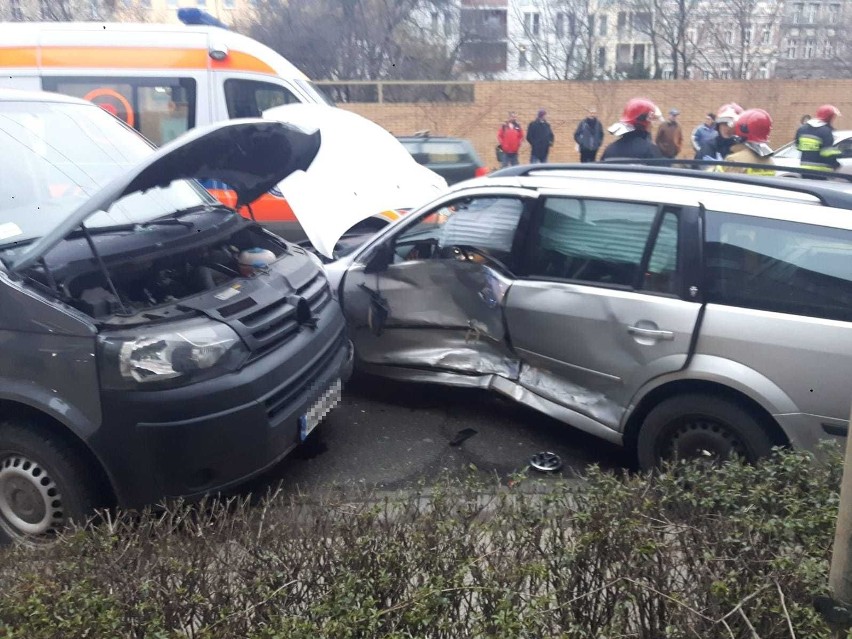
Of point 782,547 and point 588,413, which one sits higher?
point 782,547

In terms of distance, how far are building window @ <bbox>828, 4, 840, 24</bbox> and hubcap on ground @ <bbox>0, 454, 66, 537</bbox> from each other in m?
36.9

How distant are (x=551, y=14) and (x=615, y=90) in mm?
9133

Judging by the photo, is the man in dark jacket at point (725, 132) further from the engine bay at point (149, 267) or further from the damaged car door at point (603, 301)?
the engine bay at point (149, 267)

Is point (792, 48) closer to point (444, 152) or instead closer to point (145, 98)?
point (444, 152)

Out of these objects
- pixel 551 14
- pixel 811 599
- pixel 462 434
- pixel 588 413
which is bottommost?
pixel 462 434

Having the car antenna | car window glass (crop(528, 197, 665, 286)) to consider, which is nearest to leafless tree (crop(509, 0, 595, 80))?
car window glass (crop(528, 197, 665, 286))

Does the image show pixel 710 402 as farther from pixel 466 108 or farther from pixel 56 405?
pixel 466 108

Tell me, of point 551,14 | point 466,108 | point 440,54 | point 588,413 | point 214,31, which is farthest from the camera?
point 551,14

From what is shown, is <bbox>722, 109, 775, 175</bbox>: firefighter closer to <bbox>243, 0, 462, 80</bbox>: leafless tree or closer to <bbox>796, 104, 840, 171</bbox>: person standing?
<bbox>796, 104, 840, 171</bbox>: person standing

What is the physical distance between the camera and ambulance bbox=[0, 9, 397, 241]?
24.6 ft

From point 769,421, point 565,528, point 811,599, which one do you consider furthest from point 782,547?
point 769,421

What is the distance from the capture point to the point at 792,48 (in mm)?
33938

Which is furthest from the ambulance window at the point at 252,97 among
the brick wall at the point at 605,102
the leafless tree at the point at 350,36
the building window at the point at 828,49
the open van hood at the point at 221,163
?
the building window at the point at 828,49

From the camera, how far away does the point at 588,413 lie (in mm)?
4387
